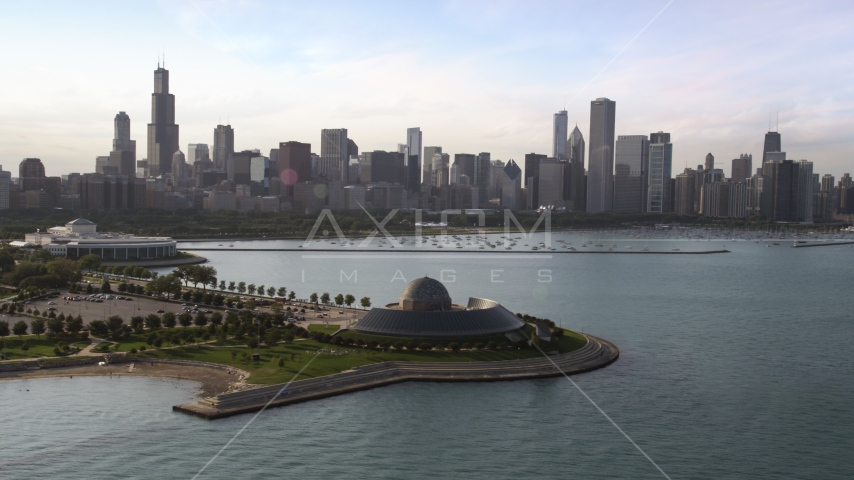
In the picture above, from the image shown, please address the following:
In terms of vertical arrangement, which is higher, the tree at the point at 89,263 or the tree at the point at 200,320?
the tree at the point at 89,263

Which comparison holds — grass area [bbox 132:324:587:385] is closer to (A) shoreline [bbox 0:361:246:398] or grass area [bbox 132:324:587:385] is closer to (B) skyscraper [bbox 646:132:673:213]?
(A) shoreline [bbox 0:361:246:398]

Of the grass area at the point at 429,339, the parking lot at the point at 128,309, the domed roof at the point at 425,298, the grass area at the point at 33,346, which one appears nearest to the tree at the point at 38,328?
the grass area at the point at 33,346

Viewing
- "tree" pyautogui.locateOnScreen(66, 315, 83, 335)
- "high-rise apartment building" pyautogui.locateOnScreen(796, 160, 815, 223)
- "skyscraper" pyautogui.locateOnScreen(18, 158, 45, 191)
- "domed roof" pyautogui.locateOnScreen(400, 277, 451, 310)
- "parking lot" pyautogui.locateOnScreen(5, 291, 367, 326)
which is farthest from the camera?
"high-rise apartment building" pyautogui.locateOnScreen(796, 160, 815, 223)

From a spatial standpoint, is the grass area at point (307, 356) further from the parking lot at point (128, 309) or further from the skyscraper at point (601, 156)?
the skyscraper at point (601, 156)

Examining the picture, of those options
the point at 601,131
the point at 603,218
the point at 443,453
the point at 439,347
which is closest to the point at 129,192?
the point at 603,218

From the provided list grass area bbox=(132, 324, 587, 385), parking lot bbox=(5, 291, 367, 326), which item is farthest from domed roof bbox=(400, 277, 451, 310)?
parking lot bbox=(5, 291, 367, 326)

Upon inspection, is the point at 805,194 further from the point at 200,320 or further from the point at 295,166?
the point at 200,320

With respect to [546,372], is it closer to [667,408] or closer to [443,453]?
[667,408]
